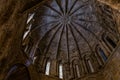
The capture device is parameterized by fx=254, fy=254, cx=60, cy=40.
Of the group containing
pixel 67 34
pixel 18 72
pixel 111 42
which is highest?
pixel 67 34

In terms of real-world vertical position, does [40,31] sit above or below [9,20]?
above

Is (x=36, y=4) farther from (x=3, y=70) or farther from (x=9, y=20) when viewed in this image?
(x=3, y=70)

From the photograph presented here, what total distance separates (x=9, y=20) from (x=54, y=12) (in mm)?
8918

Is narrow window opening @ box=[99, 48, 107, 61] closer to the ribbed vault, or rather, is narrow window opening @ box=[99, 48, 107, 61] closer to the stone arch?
the ribbed vault

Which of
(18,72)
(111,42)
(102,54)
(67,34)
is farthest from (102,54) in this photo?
(18,72)

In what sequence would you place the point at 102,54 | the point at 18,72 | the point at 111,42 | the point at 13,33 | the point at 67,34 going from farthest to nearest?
the point at 67,34, the point at 102,54, the point at 111,42, the point at 18,72, the point at 13,33

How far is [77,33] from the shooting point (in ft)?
62.7

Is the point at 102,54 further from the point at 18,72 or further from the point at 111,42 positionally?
the point at 18,72

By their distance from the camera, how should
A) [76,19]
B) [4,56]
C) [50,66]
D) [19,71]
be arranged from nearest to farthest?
[4,56] < [19,71] < [50,66] < [76,19]

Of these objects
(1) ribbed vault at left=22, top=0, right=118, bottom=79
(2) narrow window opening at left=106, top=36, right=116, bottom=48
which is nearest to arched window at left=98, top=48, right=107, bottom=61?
(1) ribbed vault at left=22, top=0, right=118, bottom=79

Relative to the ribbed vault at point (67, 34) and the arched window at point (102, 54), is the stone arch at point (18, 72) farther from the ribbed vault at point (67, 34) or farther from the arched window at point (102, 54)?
the arched window at point (102, 54)

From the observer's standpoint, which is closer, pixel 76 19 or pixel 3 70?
pixel 3 70

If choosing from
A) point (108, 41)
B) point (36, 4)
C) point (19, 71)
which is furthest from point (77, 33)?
point (36, 4)

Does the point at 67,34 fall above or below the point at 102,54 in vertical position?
above
